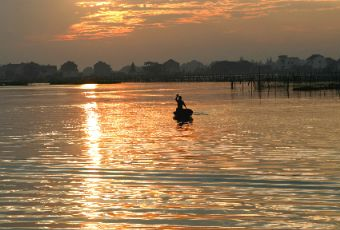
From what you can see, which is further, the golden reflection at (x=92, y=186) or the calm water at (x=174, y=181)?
the golden reflection at (x=92, y=186)

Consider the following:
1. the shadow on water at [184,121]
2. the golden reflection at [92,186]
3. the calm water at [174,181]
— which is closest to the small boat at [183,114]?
the shadow on water at [184,121]

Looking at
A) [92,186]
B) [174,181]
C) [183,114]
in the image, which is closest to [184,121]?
[183,114]

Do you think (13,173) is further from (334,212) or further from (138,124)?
(138,124)

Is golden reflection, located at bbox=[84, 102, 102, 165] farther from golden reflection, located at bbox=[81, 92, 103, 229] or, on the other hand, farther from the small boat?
the small boat

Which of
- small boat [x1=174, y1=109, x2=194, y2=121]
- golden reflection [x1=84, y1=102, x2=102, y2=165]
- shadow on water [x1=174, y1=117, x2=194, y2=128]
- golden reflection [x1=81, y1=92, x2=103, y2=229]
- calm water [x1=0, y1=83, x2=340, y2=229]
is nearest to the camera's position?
calm water [x1=0, y1=83, x2=340, y2=229]

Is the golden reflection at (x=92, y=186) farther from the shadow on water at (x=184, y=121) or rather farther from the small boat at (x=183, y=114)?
the small boat at (x=183, y=114)

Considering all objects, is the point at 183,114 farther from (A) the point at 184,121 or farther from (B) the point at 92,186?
(B) the point at 92,186

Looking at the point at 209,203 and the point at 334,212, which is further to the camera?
the point at 209,203

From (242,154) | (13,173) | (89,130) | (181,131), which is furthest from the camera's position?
(89,130)

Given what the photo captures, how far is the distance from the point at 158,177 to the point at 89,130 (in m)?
19.8

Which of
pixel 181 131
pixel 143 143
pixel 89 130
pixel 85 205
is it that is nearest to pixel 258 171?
pixel 85 205


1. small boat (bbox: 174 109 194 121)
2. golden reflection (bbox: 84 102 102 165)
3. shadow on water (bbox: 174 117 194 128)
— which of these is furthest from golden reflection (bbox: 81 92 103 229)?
small boat (bbox: 174 109 194 121)

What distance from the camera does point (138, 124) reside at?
41.3 m

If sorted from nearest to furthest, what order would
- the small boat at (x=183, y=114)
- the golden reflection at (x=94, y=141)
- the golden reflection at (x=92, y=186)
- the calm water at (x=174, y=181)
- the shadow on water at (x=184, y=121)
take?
the calm water at (x=174, y=181), the golden reflection at (x=92, y=186), the golden reflection at (x=94, y=141), the shadow on water at (x=184, y=121), the small boat at (x=183, y=114)
